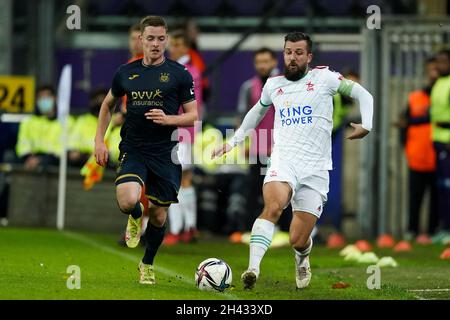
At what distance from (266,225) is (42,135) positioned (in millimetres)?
10853

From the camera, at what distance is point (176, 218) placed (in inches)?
714

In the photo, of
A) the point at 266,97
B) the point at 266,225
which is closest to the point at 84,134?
the point at 266,97

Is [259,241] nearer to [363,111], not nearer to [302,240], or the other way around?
[302,240]

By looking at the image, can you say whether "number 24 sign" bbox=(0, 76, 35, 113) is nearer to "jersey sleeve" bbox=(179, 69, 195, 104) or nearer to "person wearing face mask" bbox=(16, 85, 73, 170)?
"person wearing face mask" bbox=(16, 85, 73, 170)

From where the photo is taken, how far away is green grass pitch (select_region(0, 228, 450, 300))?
35.1 ft

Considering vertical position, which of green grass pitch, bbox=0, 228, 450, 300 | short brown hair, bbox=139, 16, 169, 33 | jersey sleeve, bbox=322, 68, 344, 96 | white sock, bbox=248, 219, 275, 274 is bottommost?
green grass pitch, bbox=0, 228, 450, 300

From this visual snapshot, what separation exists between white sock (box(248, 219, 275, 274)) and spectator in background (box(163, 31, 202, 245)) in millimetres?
5819

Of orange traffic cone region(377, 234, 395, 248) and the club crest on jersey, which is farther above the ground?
the club crest on jersey

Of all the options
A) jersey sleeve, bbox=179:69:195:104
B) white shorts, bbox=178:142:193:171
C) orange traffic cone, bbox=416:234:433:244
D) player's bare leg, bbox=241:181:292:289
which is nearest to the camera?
player's bare leg, bbox=241:181:292:289

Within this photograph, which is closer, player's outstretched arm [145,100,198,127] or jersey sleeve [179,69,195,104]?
player's outstretched arm [145,100,198,127]

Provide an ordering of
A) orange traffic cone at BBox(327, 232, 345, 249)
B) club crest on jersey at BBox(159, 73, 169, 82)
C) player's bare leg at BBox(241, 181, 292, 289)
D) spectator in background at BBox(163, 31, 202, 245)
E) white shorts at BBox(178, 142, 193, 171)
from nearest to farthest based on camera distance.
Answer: player's bare leg at BBox(241, 181, 292, 289)
club crest on jersey at BBox(159, 73, 169, 82)
white shorts at BBox(178, 142, 193, 171)
spectator in background at BBox(163, 31, 202, 245)
orange traffic cone at BBox(327, 232, 345, 249)

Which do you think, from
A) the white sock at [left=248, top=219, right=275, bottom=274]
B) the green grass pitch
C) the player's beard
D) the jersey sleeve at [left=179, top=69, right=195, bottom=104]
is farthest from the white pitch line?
the player's beard

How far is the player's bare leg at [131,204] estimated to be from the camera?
11281 millimetres
